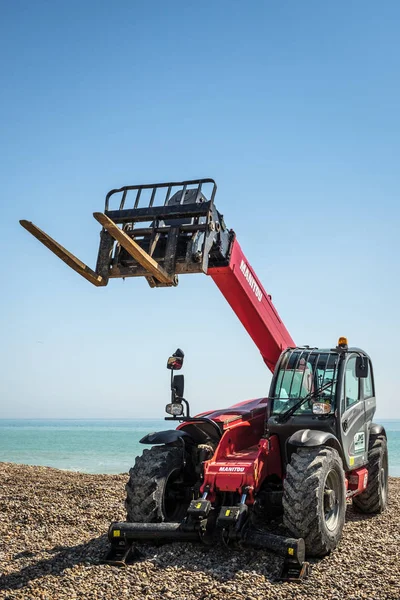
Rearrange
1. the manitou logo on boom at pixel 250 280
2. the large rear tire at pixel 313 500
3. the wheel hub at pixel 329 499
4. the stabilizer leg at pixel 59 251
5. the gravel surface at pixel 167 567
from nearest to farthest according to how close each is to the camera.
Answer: the gravel surface at pixel 167 567 < the large rear tire at pixel 313 500 < the stabilizer leg at pixel 59 251 < the wheel hub at pixel 329 499 < the manitou logo on boom at pixel 250 280

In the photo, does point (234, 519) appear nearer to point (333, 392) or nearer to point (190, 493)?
point (190, 493)

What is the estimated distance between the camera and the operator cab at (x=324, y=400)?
8.53 meters

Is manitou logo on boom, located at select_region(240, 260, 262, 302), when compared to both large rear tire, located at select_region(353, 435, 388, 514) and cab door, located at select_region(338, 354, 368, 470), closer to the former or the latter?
cab door, located at select_region(338, 354, 368, 470)

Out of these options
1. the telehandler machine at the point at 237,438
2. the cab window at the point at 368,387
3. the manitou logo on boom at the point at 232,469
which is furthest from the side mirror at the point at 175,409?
the cab window at the point at 368,387

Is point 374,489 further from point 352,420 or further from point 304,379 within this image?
point 304,379

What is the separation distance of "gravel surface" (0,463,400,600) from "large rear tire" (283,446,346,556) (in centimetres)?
24

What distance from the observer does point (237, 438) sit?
8.83m

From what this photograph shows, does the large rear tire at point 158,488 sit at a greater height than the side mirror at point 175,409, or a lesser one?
lesser

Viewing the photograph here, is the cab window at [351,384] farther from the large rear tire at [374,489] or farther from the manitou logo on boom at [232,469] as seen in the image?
the manitou logo on boom at [232,469]

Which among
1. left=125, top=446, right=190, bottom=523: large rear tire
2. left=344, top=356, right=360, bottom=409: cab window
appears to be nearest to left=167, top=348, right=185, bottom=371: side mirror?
left=125, top=446, right=190, bottom=523: large rear tire

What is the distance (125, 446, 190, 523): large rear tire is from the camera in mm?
7617

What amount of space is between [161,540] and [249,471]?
1251 mm

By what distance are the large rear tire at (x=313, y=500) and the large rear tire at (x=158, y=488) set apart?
148cm

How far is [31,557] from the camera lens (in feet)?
25.0
